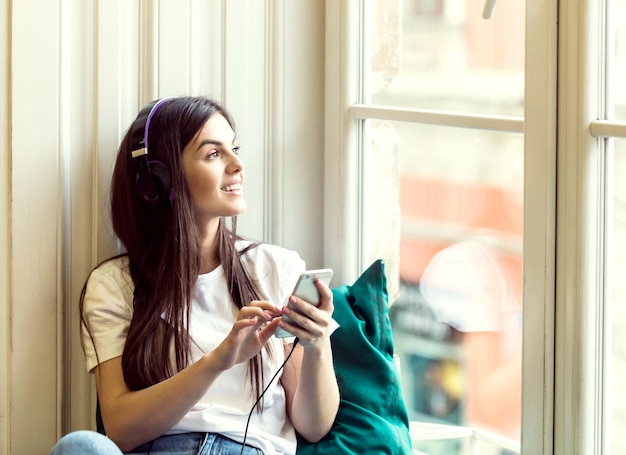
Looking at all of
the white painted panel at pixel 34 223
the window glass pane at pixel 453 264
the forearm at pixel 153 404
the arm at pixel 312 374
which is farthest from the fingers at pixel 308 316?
the white painted panel at pixel 34 223

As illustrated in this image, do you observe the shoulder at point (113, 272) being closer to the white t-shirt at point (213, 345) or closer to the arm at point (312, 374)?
the white t-shirt at point (213, 345)

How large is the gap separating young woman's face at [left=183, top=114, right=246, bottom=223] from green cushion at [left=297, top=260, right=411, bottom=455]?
295mm

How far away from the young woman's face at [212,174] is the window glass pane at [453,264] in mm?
376

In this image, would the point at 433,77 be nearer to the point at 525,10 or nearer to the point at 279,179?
the point at 525,10

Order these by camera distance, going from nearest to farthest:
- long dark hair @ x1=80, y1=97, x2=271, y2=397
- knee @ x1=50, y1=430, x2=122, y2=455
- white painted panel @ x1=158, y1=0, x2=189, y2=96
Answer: knee @ x1=50, y1=430, x2=122, y2=455 < long dark hair @ x1=80, y1=97, x2=271, y2=397 < white painted panel @ x1=158, y1=0, x2=189, y2=96

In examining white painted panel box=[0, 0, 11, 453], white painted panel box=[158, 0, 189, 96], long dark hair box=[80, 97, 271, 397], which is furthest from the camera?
white painted panel box=[158, 0, 189, 96]

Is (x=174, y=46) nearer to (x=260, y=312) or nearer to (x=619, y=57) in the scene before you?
(x=260, y=312)

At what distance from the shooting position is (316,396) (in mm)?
1588

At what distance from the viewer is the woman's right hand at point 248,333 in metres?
1.42

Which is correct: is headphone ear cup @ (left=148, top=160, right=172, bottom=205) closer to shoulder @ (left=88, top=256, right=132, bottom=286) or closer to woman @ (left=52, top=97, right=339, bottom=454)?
woman @ (left=52, top=97, right=339, bottom=454)

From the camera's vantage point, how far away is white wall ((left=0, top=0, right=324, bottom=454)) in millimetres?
1711

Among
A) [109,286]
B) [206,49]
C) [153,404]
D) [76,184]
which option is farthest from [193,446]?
[206,49]

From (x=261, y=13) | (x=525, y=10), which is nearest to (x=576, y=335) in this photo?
(x=525, y=10)

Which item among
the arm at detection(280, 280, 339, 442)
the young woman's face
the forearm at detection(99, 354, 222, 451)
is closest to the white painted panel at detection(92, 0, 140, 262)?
the young woman's face
